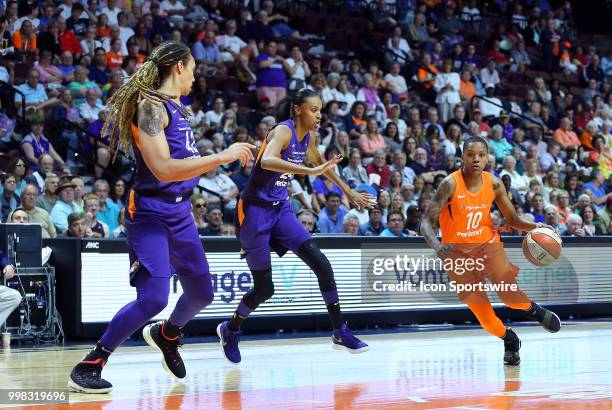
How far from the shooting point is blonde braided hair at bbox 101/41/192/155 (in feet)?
22.9

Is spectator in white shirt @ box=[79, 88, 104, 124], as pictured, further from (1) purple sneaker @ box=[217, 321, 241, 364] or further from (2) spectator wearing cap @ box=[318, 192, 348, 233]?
(1) purple sneaker @ box=[217, 321, 241, 364]

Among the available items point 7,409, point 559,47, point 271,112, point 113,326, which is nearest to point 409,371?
point 113,326

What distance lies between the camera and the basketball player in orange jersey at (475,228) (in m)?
9.40

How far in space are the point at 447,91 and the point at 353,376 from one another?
13.9 metres

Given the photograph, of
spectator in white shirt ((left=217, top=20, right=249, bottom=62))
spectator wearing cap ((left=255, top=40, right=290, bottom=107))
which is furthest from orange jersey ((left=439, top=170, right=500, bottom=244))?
spectator in white shirt ((left=217, top=20, right=249, bottom=62))

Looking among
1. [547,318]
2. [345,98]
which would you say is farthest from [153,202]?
[345,98]

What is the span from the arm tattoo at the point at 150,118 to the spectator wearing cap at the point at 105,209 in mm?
7572

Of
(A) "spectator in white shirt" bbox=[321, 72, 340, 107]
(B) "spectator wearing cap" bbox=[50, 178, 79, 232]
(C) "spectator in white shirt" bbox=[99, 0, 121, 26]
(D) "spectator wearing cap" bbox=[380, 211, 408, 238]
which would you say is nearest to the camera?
(B) "spectator wearing cap" bbox=[50, 178, 79, 232]

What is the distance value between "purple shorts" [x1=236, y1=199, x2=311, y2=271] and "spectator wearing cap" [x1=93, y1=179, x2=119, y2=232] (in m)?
5.58

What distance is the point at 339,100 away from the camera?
1942 centimetres

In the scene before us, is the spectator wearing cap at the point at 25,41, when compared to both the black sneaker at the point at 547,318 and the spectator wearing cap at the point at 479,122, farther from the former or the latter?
the black sneaker at the point at 547,318

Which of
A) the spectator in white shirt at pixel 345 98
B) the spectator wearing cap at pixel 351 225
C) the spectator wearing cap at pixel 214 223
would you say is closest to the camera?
the spectator wearing cap at pixel 214 223

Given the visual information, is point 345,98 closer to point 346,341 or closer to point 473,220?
point 473,220

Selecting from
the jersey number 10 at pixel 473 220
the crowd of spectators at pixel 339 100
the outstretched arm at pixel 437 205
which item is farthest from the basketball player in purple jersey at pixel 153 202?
the crowd of spectators at pixel 339 100
